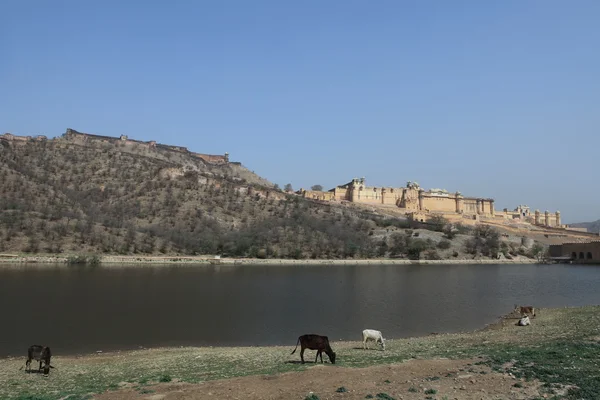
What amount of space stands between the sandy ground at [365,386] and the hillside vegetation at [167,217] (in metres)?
71.8

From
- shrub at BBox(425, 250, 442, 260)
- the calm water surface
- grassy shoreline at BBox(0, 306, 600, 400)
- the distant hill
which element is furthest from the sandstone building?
grassy shoreline at BBox(0, 306, 600, 400)

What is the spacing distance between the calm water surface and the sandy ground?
12.5 metres

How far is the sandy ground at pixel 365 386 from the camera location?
8859mm

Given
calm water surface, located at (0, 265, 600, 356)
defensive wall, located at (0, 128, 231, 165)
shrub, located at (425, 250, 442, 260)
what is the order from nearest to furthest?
1. calm water surface, located at (0, 265, 600, 356)
2. shrub, located at (425, 250, 442, 260)
3. defensive wall, located at (0, 128, 231, 165)

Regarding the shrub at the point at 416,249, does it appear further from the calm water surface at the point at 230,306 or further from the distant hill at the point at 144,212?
the calm water surface at the point at 230,306

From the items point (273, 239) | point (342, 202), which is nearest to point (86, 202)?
point (273, 239)

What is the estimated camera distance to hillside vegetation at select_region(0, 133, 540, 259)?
3108 inches

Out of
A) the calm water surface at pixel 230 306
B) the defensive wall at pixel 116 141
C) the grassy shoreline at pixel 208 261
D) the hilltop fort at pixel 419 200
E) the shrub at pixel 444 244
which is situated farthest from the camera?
the hilltop fort at pixel 419 200

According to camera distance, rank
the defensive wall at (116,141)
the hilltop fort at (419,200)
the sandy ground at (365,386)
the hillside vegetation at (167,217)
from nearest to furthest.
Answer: the sandy ground at (365,386)
the hillside vegetation at (167,217)
the defensive wall at (116,141)
the hilltop fort at (419,200)

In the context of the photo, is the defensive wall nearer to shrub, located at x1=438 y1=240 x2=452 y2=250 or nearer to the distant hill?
the distant hill

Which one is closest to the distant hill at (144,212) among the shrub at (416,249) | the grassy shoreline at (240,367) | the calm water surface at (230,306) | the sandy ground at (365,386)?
the shrub at (416,249)

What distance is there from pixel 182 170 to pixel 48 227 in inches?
1880

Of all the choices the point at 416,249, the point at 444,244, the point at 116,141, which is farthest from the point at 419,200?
the point at 116,141

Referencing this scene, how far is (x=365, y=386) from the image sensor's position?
9.37 metres
